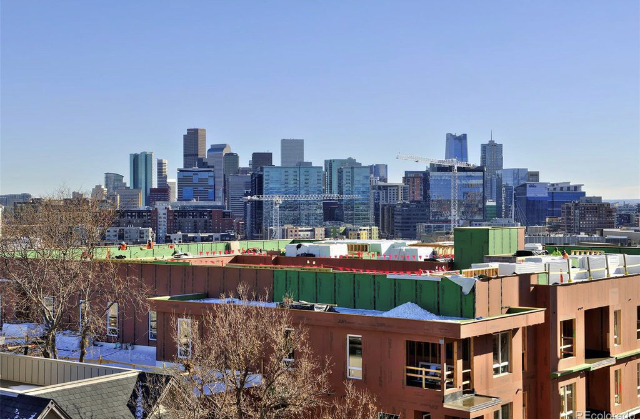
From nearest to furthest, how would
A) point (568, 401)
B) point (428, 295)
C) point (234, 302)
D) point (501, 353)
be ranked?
point (501, 353), point (428, 295), point (568, 401), point (234, 302)

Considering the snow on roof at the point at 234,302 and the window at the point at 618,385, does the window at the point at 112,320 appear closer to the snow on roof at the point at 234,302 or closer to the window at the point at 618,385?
the snow on roof at the point at 234,302

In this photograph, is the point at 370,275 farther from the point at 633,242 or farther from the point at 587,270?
the point at 633,242

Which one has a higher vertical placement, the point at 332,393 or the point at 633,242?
the point at 633,242

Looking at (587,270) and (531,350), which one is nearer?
→ (531,350)

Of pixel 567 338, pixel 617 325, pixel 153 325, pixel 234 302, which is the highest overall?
pixel 234 302

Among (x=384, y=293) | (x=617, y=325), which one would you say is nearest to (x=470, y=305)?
(x=384, y=293)

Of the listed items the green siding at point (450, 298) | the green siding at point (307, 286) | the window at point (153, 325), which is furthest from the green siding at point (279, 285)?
→ the green siding at point (450, 298)

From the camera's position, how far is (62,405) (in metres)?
21.4

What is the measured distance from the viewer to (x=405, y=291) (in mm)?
34594

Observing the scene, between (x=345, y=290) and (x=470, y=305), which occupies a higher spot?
(x=345, y=290)

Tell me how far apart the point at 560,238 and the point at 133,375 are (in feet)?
354

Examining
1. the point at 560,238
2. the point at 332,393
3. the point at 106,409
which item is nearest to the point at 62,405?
the point at 106,409

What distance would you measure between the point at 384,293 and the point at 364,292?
3.94 ft

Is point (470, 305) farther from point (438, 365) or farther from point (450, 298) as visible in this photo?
point (438, 365)
